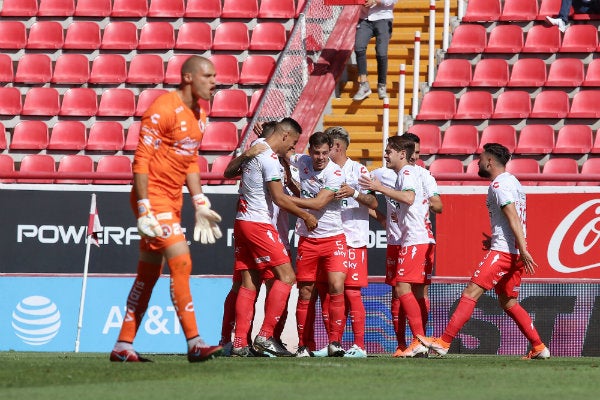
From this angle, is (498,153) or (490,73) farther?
(490,73)

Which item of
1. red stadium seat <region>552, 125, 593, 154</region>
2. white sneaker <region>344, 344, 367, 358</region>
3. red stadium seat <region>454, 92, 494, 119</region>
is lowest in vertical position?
white sneaker <region>344, 344, 367, 358</region>

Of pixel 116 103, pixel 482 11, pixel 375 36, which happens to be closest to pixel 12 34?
pixel 116 103

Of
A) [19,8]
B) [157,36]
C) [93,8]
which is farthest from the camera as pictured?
[19,8]

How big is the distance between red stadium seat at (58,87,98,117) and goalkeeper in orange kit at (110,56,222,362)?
9.88 meters

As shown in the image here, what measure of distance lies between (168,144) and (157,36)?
11.0 m

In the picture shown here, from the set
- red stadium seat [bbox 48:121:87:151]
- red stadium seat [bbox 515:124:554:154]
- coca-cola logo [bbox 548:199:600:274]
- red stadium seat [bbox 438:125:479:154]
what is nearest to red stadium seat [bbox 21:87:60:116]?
red stadium seat [bbox 48:121:87:151]

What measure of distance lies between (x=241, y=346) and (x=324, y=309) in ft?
3.80

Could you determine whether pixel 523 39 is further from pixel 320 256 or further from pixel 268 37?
pixel 320 256

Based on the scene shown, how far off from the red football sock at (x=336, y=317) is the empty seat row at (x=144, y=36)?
822 centimetres

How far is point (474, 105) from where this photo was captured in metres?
17.7

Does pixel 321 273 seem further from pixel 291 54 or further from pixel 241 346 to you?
pixel 291 54

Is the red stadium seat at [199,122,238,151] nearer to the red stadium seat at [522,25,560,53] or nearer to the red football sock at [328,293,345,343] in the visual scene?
the red stadium seat at [522,25,560,53]

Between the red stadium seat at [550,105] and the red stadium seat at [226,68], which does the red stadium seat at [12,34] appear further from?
the red stadium seat at [550,105]

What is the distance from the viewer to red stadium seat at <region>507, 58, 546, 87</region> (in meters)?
17.8
